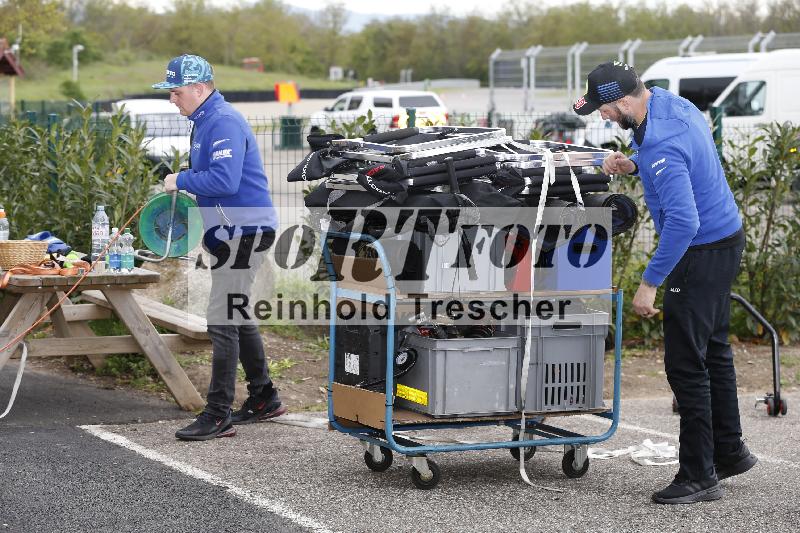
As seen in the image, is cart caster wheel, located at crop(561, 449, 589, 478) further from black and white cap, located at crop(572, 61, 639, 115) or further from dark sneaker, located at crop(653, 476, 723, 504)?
black and white cap, located at crop(572, 61, 639, 115)

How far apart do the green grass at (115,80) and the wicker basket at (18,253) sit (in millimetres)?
51861

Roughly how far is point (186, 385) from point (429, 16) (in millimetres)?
112518

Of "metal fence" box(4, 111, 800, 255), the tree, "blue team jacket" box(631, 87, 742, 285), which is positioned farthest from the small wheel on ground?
the tree

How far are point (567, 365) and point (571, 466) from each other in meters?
0.55

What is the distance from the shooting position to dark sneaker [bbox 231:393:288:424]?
7.54 metres

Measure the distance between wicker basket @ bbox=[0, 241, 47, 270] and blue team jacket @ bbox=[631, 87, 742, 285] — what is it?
12.5ft

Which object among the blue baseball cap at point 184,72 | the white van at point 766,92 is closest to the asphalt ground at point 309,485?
the blue baseball cap at point 184,72

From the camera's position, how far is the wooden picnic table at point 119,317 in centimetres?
729

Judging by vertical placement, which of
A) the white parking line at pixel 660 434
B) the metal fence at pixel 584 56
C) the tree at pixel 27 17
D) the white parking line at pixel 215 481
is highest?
the tree at pixel 27 17

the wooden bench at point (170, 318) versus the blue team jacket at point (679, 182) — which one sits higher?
the blue team jacket at point (679, 182)

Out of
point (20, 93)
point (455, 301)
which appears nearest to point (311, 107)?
point (20, 93)

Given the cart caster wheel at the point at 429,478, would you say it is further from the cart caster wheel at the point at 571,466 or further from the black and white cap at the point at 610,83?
the black and white cap at the point at 610,83

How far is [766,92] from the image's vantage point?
78.7 ft

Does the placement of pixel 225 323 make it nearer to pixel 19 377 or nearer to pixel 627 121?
pixel 19 377
